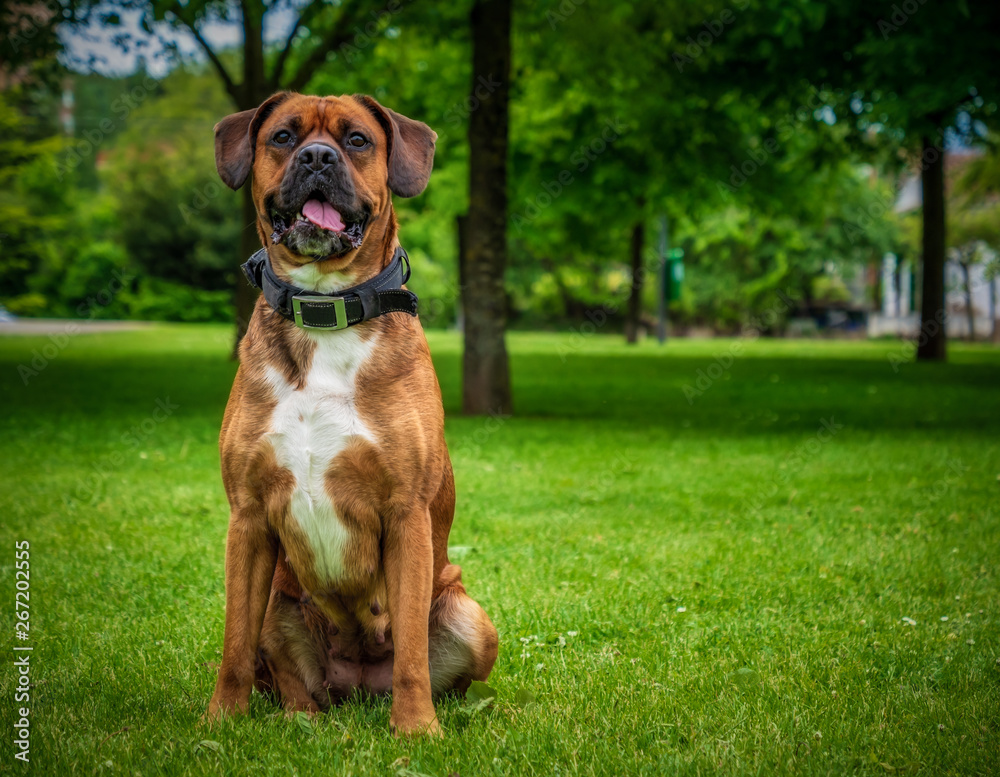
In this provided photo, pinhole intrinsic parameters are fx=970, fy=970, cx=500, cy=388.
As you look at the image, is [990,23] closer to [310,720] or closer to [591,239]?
[310,720]

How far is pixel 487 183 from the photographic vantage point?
37.6ft

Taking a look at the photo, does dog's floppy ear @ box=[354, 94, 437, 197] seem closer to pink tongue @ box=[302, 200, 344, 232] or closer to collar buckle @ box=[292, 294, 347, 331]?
pink tongue @ box=[302, 200, 344, 232]

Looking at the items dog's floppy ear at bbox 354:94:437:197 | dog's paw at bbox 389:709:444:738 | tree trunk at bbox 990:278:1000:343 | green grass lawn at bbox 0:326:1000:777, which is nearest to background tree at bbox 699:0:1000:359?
green grass lawn at bbox 0:326:1000:777

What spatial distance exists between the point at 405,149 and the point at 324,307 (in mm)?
720

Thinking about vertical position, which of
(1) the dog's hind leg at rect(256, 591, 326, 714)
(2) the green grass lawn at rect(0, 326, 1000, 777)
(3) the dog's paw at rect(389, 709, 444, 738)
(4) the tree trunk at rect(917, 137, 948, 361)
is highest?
(4) the tree trunk at rect(917, 137, 948, 361)

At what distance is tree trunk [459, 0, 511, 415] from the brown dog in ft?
26.1

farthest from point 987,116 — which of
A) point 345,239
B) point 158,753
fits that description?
point 158,753

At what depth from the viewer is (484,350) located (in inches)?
460

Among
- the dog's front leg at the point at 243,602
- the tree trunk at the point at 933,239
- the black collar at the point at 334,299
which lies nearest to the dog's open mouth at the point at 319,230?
the black collar at the point at 334,299

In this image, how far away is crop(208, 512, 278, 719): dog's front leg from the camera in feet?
10.4

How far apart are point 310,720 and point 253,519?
28.4 inches

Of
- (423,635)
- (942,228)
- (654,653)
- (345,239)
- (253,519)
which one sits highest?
(942,228)

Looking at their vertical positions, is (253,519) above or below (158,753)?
above

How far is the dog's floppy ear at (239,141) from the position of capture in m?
3.41
